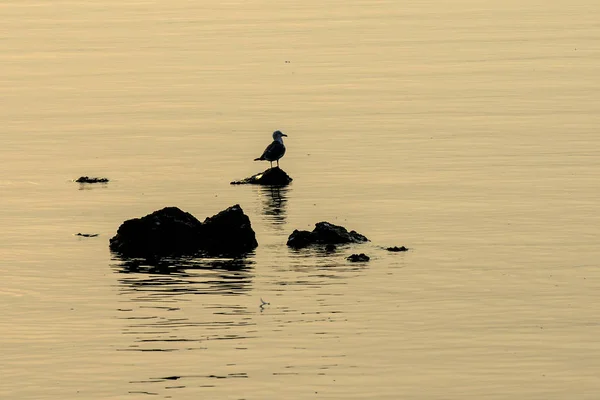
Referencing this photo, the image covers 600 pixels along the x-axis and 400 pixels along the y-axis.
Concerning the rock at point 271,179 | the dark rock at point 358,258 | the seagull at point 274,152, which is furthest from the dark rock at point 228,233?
the seagull at point 274,152

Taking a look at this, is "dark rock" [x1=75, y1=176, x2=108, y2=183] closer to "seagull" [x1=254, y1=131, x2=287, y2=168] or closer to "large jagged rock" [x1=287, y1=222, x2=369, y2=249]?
"seagull" [x1=254, y1=131, x2=287, y2=168]

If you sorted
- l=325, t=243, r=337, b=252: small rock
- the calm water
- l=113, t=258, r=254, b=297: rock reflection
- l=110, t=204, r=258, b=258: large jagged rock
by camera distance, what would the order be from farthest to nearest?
1. l=110, t=204, r=258, b=258: large jagged rock
2. l=325, t=243, r=337, b=252: small rock
3. l=113, t=258, r=254, b=297: rock reflection
4. the calm water

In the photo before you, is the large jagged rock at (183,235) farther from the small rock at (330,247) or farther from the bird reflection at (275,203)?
the bird reflection at (275,203)

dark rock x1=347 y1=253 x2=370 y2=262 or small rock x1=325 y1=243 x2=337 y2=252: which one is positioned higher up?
small rock x1=325 y1=243 x2=337 y2=252

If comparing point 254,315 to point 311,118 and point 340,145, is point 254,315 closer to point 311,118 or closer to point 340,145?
point 340,145

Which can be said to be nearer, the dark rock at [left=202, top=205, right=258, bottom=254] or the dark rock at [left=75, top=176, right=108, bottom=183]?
the dark rock at [left=202, top=205, right=258, bottom=254]

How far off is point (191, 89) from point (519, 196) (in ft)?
108

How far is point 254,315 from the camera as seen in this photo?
110ft

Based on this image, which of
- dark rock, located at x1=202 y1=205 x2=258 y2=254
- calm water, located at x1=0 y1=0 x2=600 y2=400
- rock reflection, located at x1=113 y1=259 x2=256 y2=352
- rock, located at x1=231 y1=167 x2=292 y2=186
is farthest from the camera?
rock, located at x1=231 y1=167 x2=292 y2=186

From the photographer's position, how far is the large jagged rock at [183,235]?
40344 millimetres

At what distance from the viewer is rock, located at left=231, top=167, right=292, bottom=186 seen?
168 ft

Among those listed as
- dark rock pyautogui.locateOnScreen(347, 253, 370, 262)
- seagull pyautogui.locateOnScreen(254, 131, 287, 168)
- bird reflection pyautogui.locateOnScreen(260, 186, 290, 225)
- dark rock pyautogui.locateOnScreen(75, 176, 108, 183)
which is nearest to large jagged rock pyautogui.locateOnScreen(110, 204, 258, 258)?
dark rock pyautogui.locateOnScreen(347, 253, 370, 262)

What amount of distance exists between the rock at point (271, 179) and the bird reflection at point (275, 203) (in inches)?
17.2

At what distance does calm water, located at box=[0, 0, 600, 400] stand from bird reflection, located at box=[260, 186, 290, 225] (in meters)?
0.19
